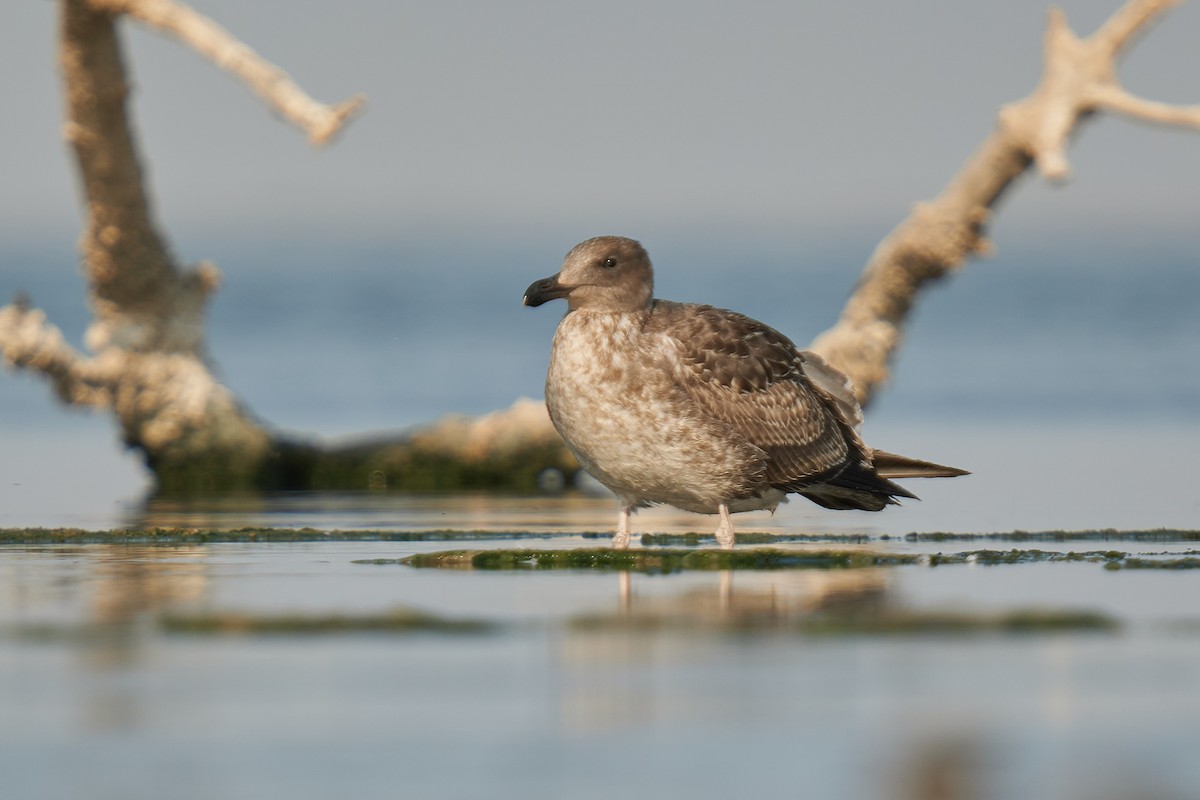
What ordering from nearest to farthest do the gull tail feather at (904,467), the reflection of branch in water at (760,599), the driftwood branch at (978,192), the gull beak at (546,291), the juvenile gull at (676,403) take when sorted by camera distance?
the reflection of branch in water at (760,599), the juvenile gull at (676,403), the gull beak at (546,291), the gull tail feather at (904,467), the driftwood branch at (978,192)

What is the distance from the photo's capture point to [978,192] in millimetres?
14023

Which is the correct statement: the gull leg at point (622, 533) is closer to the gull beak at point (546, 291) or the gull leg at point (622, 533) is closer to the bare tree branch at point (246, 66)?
the gull beak at point (546, 291)

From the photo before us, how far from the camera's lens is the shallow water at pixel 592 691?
175 inches

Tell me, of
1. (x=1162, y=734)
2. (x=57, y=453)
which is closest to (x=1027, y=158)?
(x=57, y=453)

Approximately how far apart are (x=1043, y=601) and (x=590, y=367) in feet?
8.45

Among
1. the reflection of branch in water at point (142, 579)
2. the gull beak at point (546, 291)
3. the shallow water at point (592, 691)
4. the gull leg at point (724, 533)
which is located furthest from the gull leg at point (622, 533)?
the reflection of branch in water at point (142, 579)

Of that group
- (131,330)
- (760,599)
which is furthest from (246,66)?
(760,599)

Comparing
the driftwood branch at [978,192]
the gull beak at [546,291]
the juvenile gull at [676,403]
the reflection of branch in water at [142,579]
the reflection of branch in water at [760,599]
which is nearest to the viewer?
the reflection of branch in water at [760,599]

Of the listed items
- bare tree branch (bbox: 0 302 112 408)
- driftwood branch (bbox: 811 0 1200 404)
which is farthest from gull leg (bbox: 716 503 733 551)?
bare tree branch (bbox: 0 302 112 408)

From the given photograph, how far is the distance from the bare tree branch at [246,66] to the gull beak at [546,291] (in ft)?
7.69

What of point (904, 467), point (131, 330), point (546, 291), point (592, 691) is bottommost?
point (592, 691)

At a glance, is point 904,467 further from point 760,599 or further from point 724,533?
point 760,599

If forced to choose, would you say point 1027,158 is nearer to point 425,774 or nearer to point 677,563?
point 677,563

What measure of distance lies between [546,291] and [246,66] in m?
3.26
